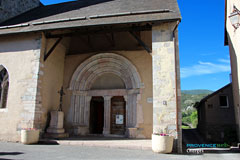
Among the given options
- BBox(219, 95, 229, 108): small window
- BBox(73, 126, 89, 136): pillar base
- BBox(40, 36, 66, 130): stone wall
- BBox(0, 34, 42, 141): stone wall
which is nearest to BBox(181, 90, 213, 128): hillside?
BBox(219, 95, 229, 108): small window


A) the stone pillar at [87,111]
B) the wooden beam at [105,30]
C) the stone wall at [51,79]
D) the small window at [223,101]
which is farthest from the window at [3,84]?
the small window at [223,101]

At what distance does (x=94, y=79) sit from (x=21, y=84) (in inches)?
124

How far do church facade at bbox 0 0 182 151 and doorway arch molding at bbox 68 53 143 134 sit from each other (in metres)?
0.04

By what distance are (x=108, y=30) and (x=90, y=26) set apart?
68 cm

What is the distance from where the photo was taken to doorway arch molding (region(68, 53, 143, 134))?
333 inches

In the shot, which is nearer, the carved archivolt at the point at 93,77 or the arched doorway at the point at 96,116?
the carved archivolt at the point at 93,77

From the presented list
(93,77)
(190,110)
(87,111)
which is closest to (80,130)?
(87,111)

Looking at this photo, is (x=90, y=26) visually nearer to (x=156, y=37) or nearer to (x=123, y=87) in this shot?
(x=156, y=37)

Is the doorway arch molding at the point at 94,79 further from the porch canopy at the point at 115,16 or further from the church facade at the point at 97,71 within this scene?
the porch canopy at the point at 115,16

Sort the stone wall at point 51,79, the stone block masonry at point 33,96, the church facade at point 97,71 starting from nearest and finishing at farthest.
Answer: the church facade at point 97,71 → the stone block masonry at point 33,96 → the stone wall at point 51,79

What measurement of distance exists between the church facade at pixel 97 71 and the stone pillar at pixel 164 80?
0.03m

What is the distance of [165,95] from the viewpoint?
245 inches

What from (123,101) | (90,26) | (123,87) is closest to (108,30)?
(90,26)

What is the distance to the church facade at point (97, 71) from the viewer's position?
647 cm
